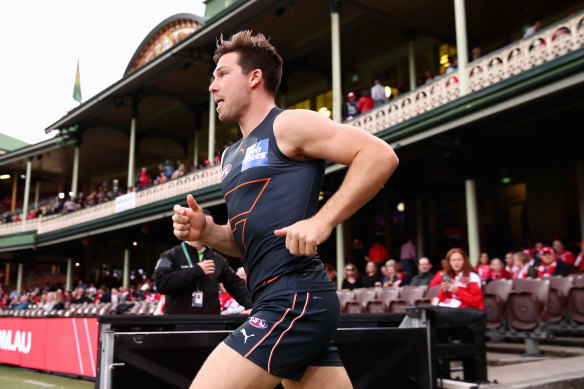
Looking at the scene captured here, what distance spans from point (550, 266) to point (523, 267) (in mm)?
774

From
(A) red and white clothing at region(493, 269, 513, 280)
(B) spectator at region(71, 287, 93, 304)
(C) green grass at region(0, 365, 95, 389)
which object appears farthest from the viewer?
(B) spectator at region(71, 287, 93, 304)

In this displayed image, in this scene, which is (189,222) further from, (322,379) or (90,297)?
(90,297)

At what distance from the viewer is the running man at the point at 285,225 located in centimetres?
200

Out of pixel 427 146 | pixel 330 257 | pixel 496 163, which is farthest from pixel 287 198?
pixel 330 257

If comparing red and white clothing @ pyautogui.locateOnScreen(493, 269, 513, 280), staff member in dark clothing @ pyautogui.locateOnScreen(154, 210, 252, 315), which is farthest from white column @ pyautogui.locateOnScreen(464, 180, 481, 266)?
staff member in dark clothing @ pyautogui.locateOnScreen(154, 210, 252, 315)

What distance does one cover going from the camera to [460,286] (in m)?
7.25

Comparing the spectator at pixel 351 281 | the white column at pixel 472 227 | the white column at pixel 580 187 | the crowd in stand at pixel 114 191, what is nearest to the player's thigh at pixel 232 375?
the white column at pixel 472 227

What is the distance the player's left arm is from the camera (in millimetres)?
1964

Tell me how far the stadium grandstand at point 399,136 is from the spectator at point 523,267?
17 centimetres

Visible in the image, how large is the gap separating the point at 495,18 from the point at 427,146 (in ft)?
19.4

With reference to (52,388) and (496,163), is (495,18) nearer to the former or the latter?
(496,163)

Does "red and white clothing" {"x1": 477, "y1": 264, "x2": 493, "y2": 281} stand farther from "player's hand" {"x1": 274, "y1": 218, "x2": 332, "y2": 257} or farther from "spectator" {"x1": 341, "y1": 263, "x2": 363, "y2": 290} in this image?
"player's hand" {"x1": 274, "y1": 218, "x2": 332, "y2": 257}

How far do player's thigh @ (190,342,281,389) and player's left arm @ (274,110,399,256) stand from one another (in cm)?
44

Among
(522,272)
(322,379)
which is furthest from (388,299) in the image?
(322,379)
